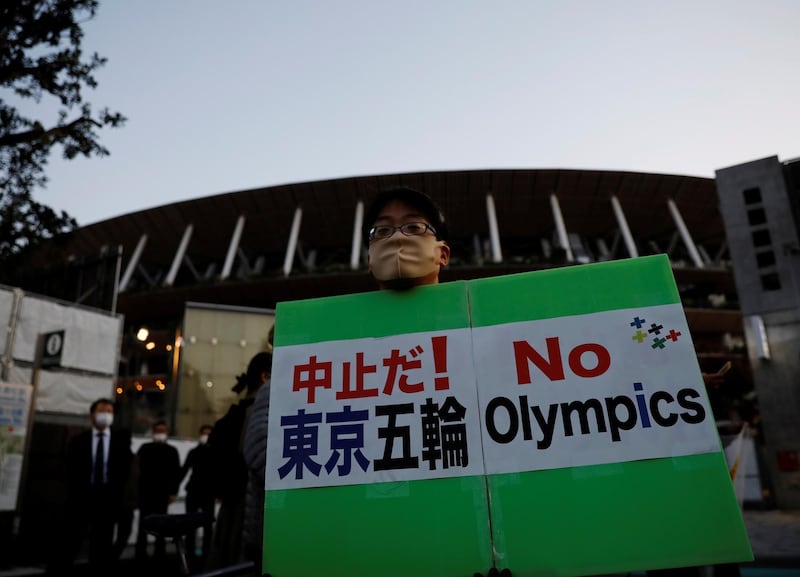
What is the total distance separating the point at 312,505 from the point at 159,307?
34.6m

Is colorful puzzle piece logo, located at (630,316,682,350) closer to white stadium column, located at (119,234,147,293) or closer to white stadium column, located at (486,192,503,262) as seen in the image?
white stadium column, located at (486,192,503,262)

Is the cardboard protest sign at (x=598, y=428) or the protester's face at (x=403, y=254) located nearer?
the cardboard protest sign at (x=598, y=428)

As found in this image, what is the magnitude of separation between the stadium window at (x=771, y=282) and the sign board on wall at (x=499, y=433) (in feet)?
44.7

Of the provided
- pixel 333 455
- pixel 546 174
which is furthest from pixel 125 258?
pixel 333 455

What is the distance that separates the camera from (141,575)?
24.1 feet

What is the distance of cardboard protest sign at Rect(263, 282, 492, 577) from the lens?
5.53ft

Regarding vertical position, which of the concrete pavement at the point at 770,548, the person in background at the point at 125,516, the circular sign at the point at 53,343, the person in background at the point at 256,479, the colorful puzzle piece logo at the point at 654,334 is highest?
the circular sign at the point at 53,343

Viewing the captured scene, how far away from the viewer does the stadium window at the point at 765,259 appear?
13.0 meters

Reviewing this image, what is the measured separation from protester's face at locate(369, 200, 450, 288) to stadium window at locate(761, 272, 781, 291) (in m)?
13.6

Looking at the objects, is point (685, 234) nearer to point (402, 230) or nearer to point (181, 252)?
point (181, 252)

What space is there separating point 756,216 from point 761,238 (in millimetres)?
584

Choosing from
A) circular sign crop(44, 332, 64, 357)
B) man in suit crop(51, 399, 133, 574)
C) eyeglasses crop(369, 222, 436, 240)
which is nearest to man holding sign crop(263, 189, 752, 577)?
eyeglasses crop(369, 222, 436, 240)

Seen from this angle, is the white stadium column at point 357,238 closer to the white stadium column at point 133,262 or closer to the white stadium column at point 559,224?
the white stadium column at point 559,224

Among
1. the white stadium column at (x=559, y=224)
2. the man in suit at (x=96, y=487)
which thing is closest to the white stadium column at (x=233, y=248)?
the white stadium column at (x=559, y=224)
